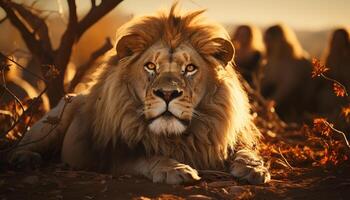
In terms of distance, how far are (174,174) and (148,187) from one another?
211 mm

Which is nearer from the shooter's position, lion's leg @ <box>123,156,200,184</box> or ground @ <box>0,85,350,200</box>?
ground @ <box>0,85,350,200</box>

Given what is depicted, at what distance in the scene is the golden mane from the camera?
18.0 ft

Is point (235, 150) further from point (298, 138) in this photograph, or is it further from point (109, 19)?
point (109, 19)

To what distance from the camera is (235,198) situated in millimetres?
4777

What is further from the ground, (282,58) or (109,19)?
(109,19)

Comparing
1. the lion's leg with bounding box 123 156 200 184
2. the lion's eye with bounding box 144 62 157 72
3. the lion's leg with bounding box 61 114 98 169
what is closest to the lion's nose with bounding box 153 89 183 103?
the lion's eye with bounding box 144 62 157 72

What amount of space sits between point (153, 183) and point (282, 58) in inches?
353

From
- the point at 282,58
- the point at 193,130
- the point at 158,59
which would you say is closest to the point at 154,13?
the point at 158,59

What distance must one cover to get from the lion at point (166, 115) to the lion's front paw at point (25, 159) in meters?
0.02

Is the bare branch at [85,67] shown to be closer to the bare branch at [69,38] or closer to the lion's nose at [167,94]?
the bare branch at [69,38]

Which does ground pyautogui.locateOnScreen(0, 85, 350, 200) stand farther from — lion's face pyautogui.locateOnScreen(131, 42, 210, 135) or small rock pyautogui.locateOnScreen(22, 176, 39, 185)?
lion's face pyautogui.locateOnScreen(131, 42, 210, 135)

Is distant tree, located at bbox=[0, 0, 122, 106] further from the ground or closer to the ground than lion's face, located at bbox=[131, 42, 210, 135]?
further from the ground

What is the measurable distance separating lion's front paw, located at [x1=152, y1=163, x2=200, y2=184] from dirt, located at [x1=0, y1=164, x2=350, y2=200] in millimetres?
48

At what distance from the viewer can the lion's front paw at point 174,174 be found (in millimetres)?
4965
